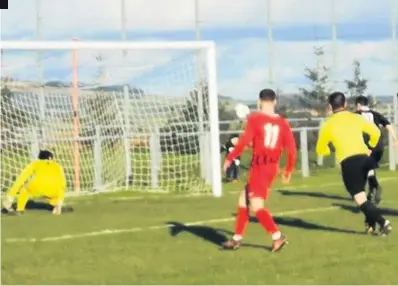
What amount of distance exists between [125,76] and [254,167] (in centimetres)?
1270

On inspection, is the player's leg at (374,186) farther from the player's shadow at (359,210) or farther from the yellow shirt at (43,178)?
the yellow shirt at (43,178)

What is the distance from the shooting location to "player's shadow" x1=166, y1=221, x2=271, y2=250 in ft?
44.4

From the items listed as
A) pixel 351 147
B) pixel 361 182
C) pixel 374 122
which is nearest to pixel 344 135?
pixel 351 147

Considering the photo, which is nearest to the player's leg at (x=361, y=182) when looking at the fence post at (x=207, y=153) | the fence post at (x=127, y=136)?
the fence post at (x=207, y=153)

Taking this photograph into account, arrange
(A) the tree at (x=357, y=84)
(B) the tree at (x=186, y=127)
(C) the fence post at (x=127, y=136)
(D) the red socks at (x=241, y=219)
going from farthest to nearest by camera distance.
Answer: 1. (A) the tree at (x=357, y=84)
2. (C) the fence post at (x=127, y=136)
3. (B) the tree at (x=186, y=127)
4. (D) the red socks at (x=241, y=219)

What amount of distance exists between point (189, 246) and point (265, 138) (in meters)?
1.70

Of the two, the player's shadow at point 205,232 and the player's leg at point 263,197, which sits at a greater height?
the player's leg at point 263,197

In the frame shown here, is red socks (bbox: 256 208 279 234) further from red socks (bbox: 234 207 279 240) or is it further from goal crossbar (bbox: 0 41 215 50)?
goal crossbar (bbox: 0 41 215 50)

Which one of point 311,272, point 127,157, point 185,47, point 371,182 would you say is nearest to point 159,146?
point 127,157

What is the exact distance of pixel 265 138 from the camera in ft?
40.2

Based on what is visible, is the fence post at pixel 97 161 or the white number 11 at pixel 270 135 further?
the fence post at pixel 97 161

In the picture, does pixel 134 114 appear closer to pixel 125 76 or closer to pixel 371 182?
pixel 125 76

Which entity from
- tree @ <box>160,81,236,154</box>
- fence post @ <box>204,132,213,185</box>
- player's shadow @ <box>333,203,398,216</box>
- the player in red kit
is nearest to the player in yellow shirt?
the player in red kit

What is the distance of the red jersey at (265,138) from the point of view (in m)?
12.3
